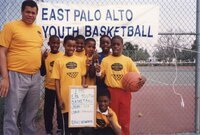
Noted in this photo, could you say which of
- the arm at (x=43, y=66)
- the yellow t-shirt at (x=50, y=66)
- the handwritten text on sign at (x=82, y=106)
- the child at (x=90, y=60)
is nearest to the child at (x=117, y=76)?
the child at (x=90, y=60)

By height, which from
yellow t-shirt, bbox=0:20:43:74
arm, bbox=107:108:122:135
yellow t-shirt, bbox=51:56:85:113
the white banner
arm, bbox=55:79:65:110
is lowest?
arm, bbox=107:108:122:135

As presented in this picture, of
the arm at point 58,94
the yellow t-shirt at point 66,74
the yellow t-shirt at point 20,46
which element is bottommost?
the arm at point 58,94

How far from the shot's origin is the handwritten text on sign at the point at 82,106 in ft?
15.7

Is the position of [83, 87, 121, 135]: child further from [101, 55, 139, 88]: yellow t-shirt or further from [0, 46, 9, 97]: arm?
[0, 46, 9, 97]: arm

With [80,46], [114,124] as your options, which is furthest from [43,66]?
[114,124]

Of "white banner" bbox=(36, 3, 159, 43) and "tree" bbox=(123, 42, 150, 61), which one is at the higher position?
"white banner" bbox=(36, 3, 159, 43)

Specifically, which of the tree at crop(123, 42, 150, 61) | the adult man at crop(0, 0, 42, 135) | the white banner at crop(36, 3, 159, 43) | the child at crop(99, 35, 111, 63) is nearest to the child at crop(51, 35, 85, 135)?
the adult man at crop(0, 0, 42, 135)

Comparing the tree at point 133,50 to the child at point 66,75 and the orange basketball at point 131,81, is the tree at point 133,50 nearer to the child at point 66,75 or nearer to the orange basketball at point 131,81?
the orange basketball at point 131,81

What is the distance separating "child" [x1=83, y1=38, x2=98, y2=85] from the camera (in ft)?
16.6

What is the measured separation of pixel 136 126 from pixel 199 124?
1.28 m

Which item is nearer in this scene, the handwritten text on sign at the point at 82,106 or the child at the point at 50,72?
the handwritten text on sign at the point at 82,106

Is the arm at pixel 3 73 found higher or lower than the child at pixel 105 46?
lower

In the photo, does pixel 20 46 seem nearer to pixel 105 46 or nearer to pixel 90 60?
pixel 90 60

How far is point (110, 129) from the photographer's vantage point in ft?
15.5
